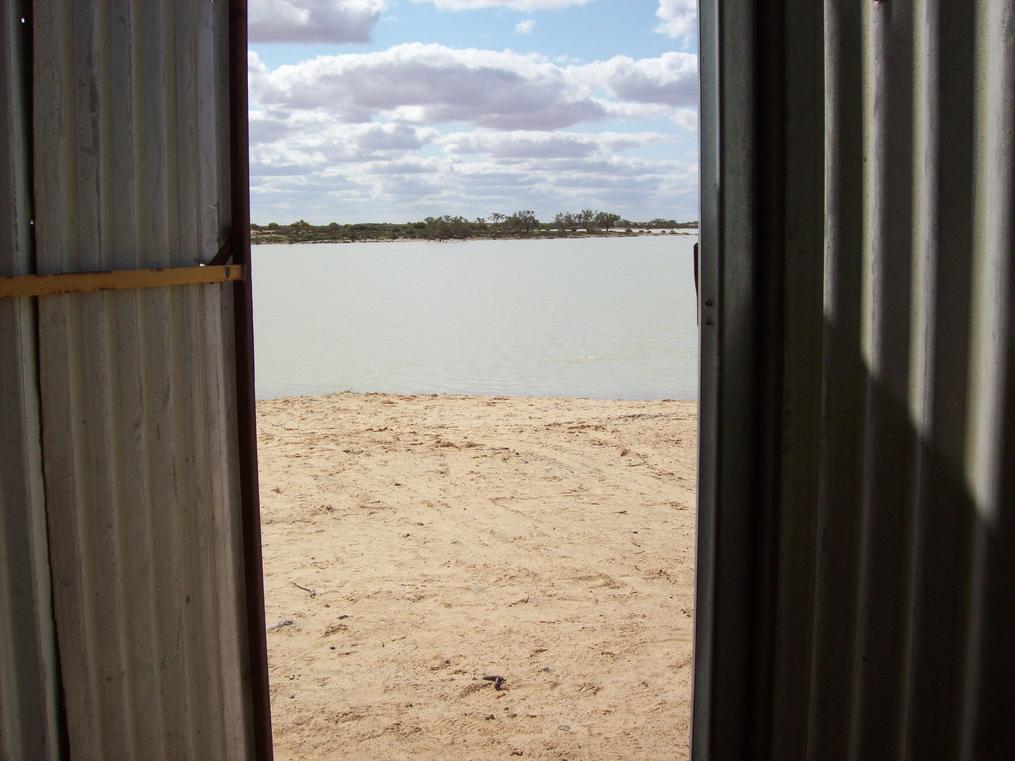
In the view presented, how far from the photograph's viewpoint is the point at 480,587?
636 centimetres

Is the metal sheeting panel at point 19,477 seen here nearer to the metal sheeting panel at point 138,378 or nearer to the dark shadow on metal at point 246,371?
the metal sheeting panel at point 138,378

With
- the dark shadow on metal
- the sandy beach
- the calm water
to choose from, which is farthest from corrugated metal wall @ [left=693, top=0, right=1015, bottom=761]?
the calm water

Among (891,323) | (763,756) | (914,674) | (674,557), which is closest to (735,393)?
(891,323)

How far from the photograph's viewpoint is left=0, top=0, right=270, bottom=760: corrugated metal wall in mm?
2820

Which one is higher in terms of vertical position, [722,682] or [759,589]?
[759,589]

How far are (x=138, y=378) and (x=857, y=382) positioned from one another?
2131mm

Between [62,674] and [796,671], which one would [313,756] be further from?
[796,671]

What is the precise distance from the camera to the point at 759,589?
266 cm

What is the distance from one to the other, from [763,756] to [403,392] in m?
12.0

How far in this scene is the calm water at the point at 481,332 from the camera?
15.3 meters

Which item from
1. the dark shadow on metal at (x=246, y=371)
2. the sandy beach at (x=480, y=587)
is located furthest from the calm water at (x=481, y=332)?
the dark shadow on metal at (x=246, y=371)

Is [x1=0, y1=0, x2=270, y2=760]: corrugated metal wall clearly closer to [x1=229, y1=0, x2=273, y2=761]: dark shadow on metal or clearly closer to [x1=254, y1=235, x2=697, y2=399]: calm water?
[x1=229, y1=0, x2=273, y2=761]: dark shadow on metal

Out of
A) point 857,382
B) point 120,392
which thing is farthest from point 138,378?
point 857,382

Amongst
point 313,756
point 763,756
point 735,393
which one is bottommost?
point 313,756
